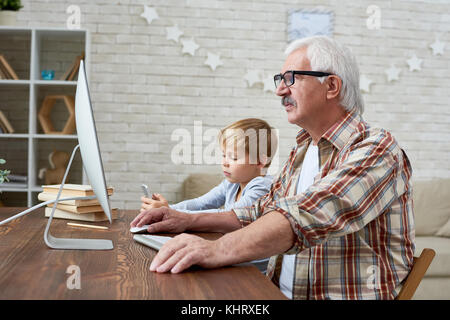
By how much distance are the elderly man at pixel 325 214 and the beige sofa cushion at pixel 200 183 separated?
1.92 metres

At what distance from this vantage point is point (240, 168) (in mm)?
2244

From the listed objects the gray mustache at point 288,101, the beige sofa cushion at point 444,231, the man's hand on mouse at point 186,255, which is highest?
the gray mustache at point 288,101

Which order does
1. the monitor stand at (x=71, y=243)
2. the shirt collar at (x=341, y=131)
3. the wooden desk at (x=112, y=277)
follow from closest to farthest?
the wooden desk at (x=112, y=277), the monitor stand at (x=71, y=243), the shirt collar at (x=341, y=131)

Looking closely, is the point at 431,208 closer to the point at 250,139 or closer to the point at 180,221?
the point at 250,139

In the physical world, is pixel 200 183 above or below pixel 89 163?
below

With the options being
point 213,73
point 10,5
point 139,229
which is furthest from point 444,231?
point 10,5

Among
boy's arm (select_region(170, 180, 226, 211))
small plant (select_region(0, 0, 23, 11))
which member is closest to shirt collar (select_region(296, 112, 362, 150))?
boy's arm (select_region(170, 180, 226, 211))

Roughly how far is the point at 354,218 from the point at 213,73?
289 centimetres

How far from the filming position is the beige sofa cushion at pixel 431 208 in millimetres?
3443

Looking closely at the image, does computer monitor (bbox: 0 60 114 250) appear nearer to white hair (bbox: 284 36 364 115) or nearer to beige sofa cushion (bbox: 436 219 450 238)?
white hair (bbox: 284 36 364 115)

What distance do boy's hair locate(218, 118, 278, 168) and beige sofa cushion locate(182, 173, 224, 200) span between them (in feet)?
3.63

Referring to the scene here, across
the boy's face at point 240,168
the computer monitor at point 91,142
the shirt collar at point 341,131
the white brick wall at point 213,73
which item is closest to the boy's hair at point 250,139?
the boy's face at point 240,168

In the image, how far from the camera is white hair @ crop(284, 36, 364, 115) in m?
1.47

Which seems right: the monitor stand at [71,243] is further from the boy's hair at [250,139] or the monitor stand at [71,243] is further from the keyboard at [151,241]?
the boy's hair at [250,139]
